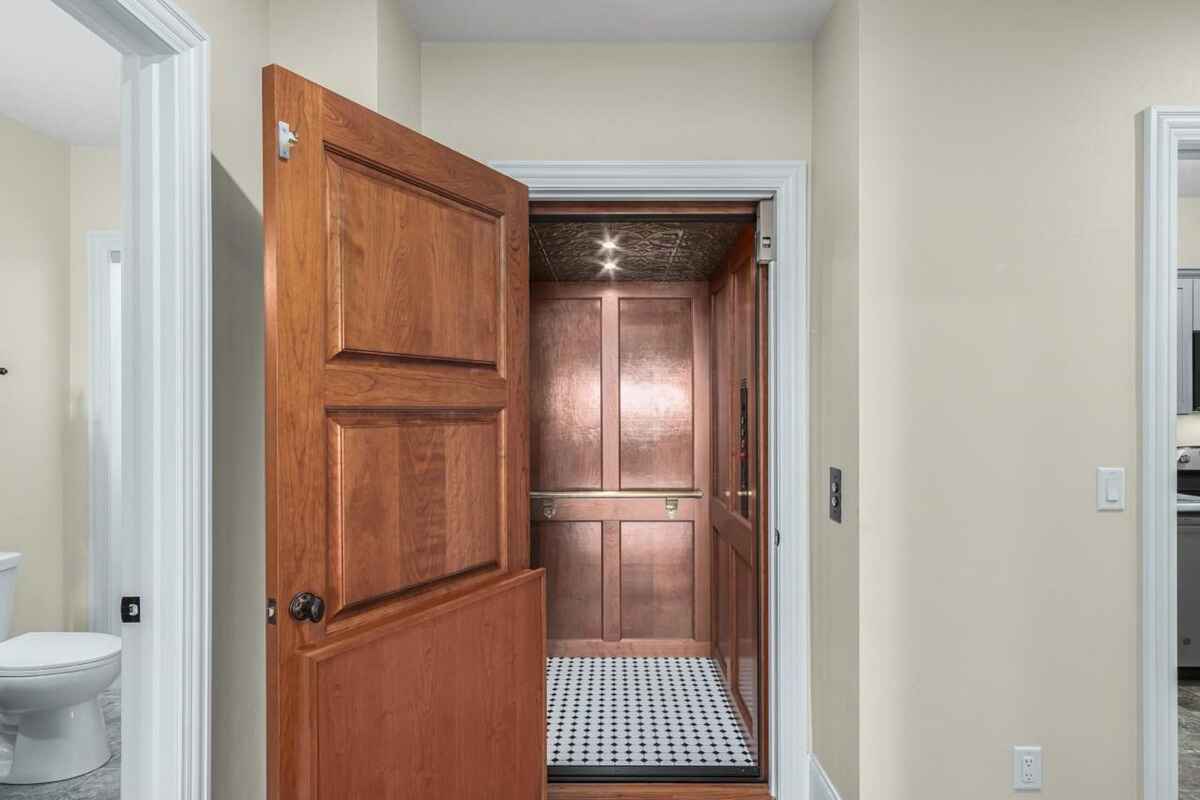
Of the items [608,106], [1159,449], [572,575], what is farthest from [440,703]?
[572,575]

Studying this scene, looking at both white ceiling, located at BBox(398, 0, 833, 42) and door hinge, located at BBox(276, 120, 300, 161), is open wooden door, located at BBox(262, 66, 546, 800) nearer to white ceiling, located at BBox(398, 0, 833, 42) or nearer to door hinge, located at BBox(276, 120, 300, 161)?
door hinge, located at BBox(276, 120, 300, 161)

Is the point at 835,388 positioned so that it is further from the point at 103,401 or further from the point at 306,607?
the point at 103,401

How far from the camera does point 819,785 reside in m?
2.15

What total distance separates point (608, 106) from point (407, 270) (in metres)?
1.00

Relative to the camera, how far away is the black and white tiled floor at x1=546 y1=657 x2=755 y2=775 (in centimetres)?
269

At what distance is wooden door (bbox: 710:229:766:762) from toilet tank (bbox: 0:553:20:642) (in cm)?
231

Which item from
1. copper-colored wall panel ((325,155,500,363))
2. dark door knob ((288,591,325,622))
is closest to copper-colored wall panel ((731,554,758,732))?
copper-colored wall panel ((325,155,500,363))

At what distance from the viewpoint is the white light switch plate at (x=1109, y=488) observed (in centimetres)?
188

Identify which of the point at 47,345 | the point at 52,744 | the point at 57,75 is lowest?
the point at 52,744

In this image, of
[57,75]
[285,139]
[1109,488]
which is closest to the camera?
[285,139]

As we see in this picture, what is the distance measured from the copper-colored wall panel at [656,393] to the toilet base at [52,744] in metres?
2.68

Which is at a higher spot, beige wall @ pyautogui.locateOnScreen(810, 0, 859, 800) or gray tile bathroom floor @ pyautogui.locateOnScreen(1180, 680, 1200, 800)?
beige wall @ pyautogui.locateOnScreen(810, 0, 859, 800)

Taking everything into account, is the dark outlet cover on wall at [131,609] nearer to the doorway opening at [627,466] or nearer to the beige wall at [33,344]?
the beige wall at [33,344]

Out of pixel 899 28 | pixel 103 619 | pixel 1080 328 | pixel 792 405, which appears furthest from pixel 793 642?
pixel 103 619
